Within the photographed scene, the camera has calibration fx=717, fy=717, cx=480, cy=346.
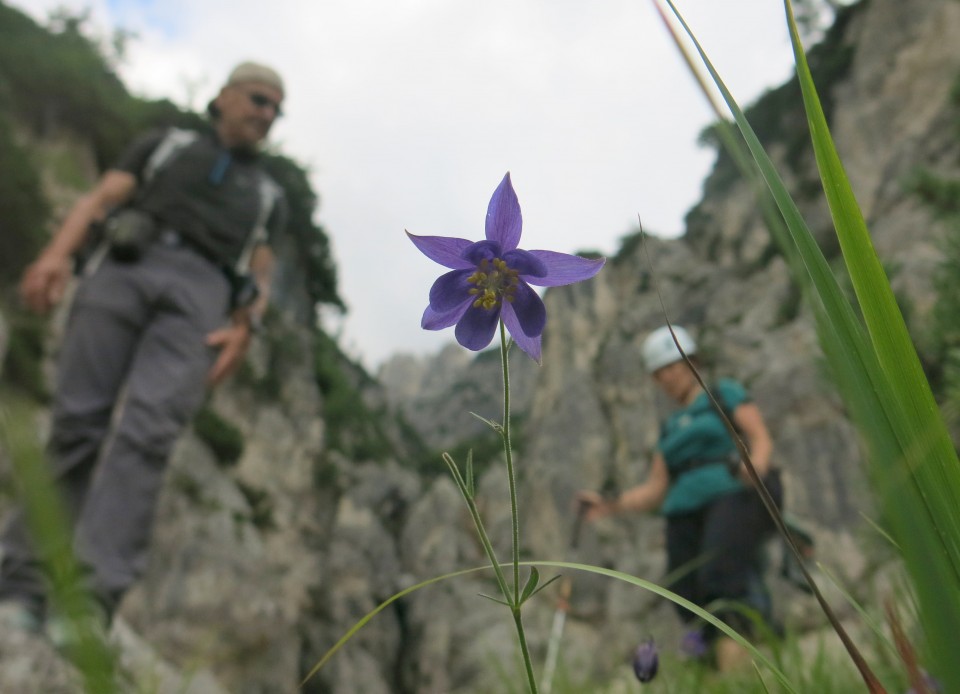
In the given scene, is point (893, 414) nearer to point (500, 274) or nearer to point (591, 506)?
point (500, 274)

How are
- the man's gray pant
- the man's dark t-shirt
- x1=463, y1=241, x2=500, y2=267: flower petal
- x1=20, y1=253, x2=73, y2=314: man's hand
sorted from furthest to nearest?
the man's dark t-shirt
x1=20, y1=253, x2=73, y2=314: man's hand
the man's gray pant
x1=463, y1=241, x2=500, y2=267: flower petal

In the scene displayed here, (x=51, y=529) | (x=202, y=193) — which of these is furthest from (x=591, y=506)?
(x=51, y=529)

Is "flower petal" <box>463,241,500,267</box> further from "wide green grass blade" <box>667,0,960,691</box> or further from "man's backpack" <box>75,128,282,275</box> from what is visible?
"man's backpack" <box>75,128,282,275</box>

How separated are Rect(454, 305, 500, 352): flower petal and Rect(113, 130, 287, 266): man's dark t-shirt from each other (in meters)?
2.64

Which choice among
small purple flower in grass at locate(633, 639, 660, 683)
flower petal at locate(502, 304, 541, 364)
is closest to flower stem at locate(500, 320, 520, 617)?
flower petal at locate(502, 304, 541, 364)

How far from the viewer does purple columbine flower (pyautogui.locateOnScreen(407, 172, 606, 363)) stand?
88cm

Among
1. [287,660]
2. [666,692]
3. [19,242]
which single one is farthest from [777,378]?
[666,692]

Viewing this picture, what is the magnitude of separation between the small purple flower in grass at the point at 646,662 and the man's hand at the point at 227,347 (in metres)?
2.18

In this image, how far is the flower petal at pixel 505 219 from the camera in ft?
2.89

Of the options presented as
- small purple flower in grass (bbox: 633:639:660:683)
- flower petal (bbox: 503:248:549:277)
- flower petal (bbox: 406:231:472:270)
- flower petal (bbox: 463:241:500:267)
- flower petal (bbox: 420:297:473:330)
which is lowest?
small purple flower in grass (bbox: 633:639:660:683)

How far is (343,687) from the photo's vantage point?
61.7 feet

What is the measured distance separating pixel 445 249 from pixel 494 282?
74 millimetres

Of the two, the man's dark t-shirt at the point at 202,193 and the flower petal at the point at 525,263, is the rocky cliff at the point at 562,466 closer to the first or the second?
the man's dark t-shirt at the point at 202,193

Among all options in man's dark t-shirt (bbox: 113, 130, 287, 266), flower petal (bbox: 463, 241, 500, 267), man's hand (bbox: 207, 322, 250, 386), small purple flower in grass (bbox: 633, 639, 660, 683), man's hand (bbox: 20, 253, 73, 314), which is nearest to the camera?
flower petal (bbox: 463, 241, 500, 267)
